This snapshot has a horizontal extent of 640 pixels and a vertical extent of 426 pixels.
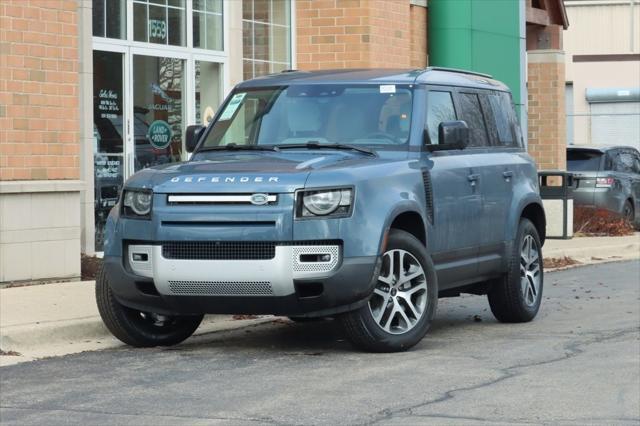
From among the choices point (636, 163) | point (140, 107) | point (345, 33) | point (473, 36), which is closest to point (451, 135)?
point (140, 107)

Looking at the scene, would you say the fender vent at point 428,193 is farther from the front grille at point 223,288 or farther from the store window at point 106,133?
the store window at point 106,133

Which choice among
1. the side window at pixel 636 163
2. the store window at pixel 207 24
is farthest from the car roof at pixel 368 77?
the side window at pixel 636 163

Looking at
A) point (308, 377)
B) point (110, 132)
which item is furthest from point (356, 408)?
point (110, 132)

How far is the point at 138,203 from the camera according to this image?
9.89 m

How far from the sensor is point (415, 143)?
1065cm

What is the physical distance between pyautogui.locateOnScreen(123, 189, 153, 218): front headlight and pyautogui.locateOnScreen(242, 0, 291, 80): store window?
9.82 metres

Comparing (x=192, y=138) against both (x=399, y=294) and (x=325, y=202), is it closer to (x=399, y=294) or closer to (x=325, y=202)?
(x=325, y=202)

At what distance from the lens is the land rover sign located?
17.6 metres

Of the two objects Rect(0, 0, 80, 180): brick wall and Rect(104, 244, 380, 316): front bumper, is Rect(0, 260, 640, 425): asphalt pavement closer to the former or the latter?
Rect(104, 244, 380, 316): front bumper

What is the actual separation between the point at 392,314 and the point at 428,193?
3.50ft

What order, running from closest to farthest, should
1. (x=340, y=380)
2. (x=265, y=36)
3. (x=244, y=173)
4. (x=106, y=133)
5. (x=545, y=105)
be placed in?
1. (x=340, y=380)
2. (x=244, y=173)
3. (x=106, y=133)
4. (x=265, y=36)
5. (x=545, y=105)

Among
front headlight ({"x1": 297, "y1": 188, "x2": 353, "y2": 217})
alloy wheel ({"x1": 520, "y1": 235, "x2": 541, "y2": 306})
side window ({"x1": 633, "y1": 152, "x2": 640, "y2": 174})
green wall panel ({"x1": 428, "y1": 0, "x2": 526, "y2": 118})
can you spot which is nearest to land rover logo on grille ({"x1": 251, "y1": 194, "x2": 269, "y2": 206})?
front headlight ({"x1": 297, "y1": 188, "x2": 353, "y2": 217})

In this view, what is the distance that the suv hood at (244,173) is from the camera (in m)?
9.50

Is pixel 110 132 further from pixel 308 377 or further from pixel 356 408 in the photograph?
pixel 356 408
